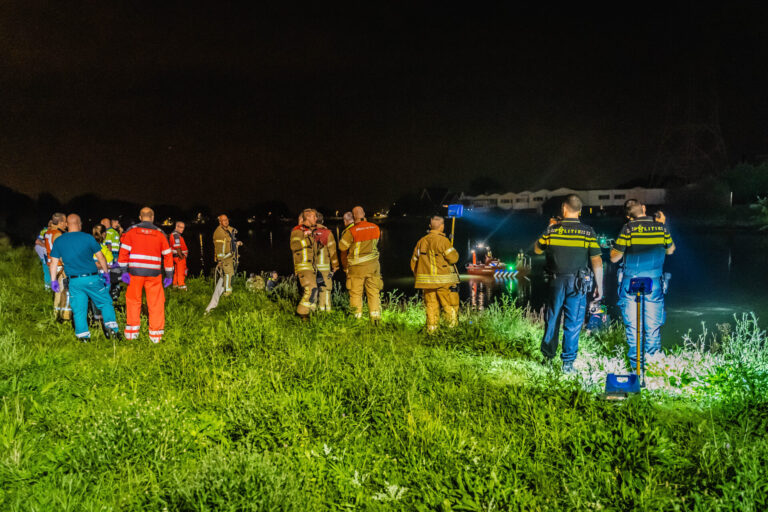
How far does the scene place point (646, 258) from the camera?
23.4 feet

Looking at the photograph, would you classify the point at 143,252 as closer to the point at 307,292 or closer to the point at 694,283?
the point at 307,292

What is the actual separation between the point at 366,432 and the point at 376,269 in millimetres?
5047

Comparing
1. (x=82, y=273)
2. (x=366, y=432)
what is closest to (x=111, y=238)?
(x=82, y=273)

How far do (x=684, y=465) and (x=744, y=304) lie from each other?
75.9 ft

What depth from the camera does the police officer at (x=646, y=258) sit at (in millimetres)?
7082

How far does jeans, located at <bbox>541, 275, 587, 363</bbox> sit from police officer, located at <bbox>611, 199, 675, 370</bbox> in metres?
1.10

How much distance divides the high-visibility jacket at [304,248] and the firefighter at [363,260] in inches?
19.7

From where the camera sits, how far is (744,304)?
2286 centimetres

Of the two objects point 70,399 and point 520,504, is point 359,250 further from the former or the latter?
point 520,504

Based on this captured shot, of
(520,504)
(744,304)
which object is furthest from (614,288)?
(520,504)

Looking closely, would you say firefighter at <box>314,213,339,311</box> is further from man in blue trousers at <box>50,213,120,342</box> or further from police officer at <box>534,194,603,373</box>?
police officer at <box>534,194,603,373</box>

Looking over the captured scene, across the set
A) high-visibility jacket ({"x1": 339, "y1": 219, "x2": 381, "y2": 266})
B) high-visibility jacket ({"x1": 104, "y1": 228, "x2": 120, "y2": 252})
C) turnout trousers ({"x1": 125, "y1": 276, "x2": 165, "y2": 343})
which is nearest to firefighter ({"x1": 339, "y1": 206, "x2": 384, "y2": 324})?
high-visibility jacket ({"x1": 339, "y1": 219, "x2": 381, "y2": 266})

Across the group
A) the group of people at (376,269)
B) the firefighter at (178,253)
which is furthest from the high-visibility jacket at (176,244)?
the group of people at (376,269)

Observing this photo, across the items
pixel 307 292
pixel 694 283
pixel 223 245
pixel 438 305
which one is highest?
pixel 223 245
